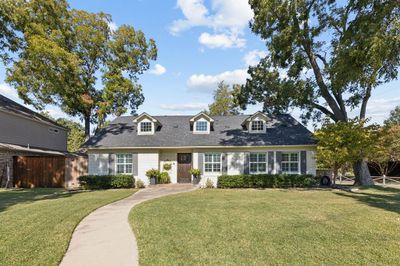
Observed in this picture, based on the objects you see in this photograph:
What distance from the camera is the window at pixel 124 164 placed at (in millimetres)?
19891

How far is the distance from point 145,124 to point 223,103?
22.6 m

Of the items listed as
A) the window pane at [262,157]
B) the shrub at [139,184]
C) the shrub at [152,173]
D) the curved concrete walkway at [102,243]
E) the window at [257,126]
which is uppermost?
the window at [257,126]

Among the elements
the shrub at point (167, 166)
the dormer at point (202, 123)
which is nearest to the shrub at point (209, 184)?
the shrub at point (167, 166)

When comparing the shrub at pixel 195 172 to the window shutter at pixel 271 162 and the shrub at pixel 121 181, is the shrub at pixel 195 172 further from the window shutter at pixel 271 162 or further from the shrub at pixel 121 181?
the window shutter at pixel 271 162

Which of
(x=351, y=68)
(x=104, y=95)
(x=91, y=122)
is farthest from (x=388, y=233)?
(x=91, y=122)

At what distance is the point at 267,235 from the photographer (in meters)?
6.54

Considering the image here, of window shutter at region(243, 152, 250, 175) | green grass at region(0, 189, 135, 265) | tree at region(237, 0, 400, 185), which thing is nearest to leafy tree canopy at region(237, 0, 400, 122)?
tree at region(237, 0, 400, 185)

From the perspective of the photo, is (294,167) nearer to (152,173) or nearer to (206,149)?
(206,149)

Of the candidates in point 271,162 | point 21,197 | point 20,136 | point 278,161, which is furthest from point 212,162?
point 20,136

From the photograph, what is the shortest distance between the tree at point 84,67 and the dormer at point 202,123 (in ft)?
34.7

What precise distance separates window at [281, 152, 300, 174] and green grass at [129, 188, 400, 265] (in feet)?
28.4

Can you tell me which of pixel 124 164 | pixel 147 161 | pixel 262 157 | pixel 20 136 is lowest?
pixel 124 164

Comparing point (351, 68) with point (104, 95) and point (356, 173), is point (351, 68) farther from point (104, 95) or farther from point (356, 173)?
point (104, 95)

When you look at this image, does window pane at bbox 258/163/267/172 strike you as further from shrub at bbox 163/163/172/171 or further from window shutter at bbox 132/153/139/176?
window shutter at bbox 132/153/139/176
